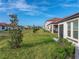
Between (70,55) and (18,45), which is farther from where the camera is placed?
(18,45)

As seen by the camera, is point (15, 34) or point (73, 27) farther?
point (15, 34)

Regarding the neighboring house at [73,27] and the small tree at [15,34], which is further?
the small tree at [15,34]

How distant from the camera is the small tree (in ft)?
53.4

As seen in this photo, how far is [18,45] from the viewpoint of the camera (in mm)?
16281

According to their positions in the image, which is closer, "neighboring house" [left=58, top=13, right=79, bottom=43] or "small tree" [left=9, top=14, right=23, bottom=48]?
"neighboring house" [left=58, top=13, right=79, bottom=43]

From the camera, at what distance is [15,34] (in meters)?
16.5

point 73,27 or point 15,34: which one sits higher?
point 73,27

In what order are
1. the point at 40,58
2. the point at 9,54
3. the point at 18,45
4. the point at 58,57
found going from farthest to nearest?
1. the point at 18,45
2. the point at 9,54
3. the point at 40,58
4. the point at 58,57

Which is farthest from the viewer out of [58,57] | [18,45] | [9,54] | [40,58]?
[18,45]

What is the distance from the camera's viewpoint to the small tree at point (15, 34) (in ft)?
53.4

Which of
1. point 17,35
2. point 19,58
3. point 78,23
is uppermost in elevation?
point 78,23

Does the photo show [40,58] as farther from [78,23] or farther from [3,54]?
[78,23]

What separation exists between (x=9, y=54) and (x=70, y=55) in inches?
187

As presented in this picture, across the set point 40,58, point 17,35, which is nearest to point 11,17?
point 17,35
